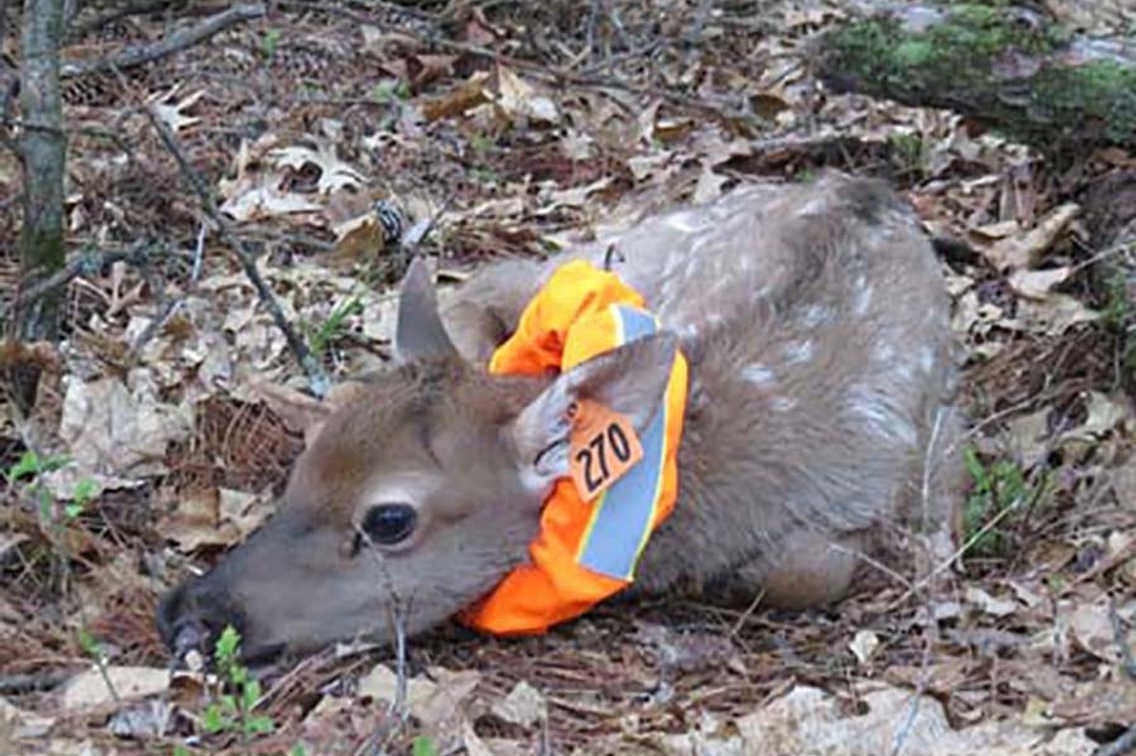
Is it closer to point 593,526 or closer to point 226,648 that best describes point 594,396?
point 593,526

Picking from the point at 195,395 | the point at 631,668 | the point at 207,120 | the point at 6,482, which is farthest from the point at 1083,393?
the point at 207,120

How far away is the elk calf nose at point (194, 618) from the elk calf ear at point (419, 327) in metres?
0.84

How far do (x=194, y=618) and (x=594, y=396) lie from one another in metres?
1.04

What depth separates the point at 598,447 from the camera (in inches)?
209

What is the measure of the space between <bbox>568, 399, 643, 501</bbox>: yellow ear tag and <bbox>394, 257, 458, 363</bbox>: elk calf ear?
1.41 ft

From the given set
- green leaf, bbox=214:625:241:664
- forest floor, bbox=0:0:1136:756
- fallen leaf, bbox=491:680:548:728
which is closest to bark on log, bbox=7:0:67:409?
forest floor, bbox=0:0:1136:756

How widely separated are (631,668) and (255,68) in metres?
4.59

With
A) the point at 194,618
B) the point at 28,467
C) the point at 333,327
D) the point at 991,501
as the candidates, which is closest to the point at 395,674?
the point at 194,618

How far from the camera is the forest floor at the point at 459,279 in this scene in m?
4.91

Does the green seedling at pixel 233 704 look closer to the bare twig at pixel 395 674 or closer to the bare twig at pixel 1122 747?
the bare twig at pixel 395 674

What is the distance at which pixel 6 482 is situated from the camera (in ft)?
19.3

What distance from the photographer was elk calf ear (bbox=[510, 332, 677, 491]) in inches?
207

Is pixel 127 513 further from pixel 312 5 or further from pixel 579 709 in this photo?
pixel 312 5

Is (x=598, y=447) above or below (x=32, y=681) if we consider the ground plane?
above
